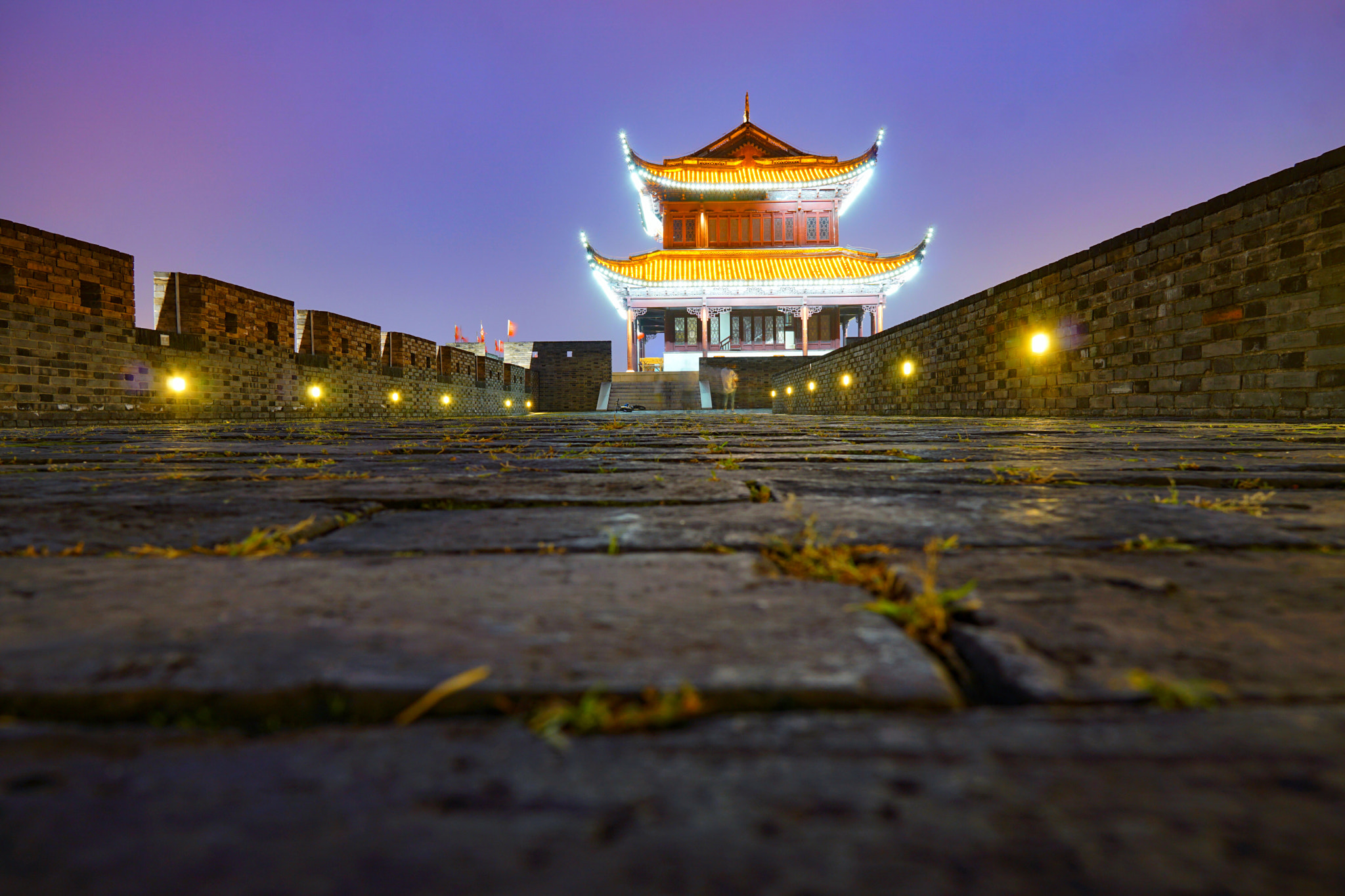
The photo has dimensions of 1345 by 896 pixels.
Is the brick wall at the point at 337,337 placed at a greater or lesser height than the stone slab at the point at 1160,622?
greater

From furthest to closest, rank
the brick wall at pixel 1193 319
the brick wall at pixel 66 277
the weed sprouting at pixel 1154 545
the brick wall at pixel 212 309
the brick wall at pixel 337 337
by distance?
the brick wall at pixel 337 337, the brick wall at pixel 212 309, the brick wall at pixel 66 277, the brick wall at pixel 1193 319, the weed sprouting at pixel 1154 545

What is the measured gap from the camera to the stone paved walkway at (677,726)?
1.06 feet

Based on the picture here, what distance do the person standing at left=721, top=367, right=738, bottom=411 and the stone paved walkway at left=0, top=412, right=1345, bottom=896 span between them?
1964 centimetres

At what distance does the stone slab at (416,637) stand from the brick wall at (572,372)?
2736 cm

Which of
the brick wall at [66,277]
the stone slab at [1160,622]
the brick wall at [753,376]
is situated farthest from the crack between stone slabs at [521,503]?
the brick wall at [753,376]

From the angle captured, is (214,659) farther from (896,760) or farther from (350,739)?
(896,760)

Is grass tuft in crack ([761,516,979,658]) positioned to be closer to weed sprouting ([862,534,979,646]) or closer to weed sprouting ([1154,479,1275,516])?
weed sprouting ([862,534,979,646])

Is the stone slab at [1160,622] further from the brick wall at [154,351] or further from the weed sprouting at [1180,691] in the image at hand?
the brick wall at [154,351]

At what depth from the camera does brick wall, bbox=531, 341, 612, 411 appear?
93.5ft

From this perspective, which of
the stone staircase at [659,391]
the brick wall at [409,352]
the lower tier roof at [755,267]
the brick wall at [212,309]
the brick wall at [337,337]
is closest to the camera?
the brick wall at [212,309]

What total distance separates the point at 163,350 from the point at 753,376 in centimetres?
1729

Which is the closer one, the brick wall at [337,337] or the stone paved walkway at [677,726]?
the stone paved walkway at [677,726]

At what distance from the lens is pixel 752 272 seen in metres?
26.8

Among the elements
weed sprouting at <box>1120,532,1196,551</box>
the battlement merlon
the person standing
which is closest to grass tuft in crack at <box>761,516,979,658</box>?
weed sprouting at <box>1120,532,1196,551</box>
